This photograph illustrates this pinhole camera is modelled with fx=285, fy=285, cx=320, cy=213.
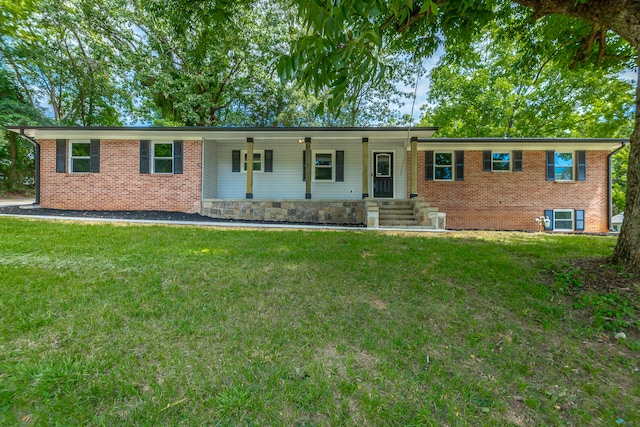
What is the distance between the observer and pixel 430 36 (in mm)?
5168

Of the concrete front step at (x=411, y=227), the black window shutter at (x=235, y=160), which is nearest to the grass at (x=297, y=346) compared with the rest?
the concrete front step at (x=411, y=227)

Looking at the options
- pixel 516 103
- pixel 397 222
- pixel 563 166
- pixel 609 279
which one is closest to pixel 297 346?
pixel 609 279

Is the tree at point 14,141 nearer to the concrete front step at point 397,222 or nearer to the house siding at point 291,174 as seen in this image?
the house siding at point 291,174

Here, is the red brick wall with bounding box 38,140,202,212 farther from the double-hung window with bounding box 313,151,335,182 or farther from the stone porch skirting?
the double-hung window with bounding box 313,151,335,182

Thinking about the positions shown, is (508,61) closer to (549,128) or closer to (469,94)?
(469,94)

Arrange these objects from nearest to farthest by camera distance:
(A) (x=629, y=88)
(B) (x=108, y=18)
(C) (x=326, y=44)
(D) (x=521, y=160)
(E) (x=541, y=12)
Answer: (C) (x=326, y=44), (E) (x=541, y=12), (D) (x=521, y=160), (A) (x=629, y=88), (B) (x=108, y=18)

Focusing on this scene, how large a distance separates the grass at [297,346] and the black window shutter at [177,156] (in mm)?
6677

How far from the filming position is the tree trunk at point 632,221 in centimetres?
331

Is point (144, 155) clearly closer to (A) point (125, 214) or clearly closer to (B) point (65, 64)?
(A) point (125, 214)

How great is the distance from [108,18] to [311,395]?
20228 mm

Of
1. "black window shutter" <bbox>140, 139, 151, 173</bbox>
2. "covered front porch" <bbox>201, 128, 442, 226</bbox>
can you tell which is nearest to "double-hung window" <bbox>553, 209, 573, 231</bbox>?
"covered front porch" <bbox>201, 128, 442, 226</bbox>

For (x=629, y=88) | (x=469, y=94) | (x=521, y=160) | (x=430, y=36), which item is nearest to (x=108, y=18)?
(x=430, y=36)

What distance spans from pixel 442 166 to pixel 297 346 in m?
11.0

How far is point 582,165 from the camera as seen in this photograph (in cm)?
1127
